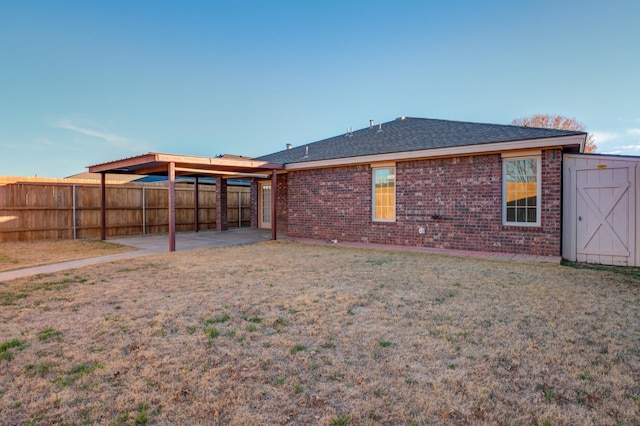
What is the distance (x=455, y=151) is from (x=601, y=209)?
344 cm

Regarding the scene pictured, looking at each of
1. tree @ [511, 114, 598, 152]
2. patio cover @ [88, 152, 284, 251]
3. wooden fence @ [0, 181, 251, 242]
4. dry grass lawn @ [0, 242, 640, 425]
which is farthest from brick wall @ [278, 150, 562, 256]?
tree @ [511, 114, 598, 152]

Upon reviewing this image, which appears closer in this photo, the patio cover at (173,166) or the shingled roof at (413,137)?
the shingled roof at (413,137)

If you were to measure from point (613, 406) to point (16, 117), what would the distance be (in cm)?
1787

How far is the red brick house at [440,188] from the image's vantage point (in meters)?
8.20

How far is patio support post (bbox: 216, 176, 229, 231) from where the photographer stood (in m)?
15.8

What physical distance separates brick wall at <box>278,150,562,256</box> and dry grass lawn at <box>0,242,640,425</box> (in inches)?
101

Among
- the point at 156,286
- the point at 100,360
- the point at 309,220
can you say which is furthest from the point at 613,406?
the point at 309,220

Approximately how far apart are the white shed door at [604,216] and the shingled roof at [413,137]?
1.24 metres

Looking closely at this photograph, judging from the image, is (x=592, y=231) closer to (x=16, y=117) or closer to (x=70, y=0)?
(x=70, y=0)


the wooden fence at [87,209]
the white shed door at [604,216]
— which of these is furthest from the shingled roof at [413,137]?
the wooden fence at [87,209]

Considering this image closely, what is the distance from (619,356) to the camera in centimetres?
305

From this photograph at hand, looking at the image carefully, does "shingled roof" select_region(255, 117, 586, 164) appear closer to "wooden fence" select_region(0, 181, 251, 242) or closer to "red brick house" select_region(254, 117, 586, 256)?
"red brick house" select_region(254, 117, 586, 256)

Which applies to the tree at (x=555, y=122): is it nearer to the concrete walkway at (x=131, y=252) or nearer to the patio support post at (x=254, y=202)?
the patio support post at (x=254, y=202)

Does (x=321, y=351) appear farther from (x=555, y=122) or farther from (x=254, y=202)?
(x=555, y=122)
